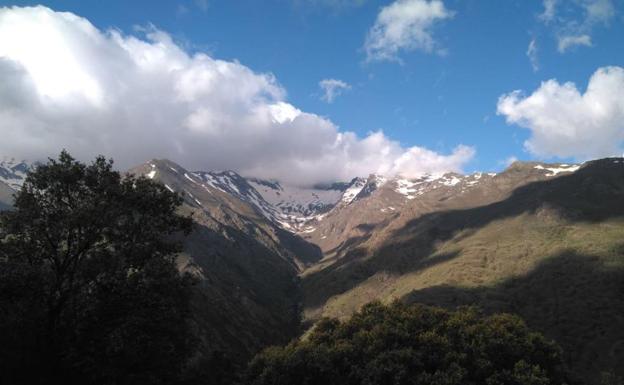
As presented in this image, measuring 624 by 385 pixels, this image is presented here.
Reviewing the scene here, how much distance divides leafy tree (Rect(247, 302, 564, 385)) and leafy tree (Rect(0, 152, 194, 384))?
68.0 feet

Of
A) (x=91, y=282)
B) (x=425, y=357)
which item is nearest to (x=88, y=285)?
(x=91, y=282)

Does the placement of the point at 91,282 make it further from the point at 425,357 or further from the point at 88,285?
the point at 425,357

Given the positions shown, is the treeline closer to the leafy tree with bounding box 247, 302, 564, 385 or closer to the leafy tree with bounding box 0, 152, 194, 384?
the leafy tree with bounding box 0, 152, 194, 384

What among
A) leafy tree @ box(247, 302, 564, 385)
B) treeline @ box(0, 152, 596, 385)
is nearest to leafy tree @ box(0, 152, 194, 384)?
treeline @ box(0, 152, 596, 385)

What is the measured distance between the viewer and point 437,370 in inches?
2012

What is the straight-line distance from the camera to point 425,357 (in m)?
54.1

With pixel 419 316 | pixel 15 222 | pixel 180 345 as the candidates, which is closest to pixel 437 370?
pixel 419 316

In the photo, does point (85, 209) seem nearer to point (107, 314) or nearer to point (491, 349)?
point (107, 314)

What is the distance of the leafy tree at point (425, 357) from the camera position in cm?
5057

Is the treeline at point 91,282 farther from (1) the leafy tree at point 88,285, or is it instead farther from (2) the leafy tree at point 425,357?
(2) the leafy tree at point 425,357

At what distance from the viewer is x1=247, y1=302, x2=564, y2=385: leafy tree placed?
1991 inches

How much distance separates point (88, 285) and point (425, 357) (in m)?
37.0

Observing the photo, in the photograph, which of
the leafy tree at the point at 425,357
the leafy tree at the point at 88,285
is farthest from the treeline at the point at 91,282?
the leafy tree at the point at 425,357

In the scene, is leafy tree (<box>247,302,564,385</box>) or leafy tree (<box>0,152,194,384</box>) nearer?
leafy tree (<box>0,152,194,384</box>)
